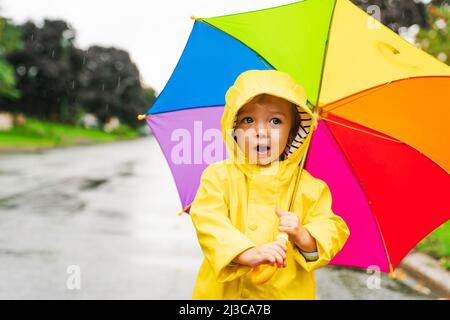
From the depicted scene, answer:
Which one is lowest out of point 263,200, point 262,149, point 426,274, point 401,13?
point 426,274

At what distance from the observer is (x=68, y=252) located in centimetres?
609

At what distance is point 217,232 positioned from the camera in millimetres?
1886

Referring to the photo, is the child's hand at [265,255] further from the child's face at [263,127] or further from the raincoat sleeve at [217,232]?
the child's face at [263,127]

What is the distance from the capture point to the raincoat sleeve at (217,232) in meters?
1.84

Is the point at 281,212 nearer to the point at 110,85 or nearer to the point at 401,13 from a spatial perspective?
the point at 401,13

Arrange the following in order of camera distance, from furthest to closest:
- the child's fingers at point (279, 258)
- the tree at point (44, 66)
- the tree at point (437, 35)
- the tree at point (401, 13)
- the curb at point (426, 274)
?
1. the tree at point (44, 66)
2. the tree at point (401, 13)
3. the tree at point (437, 35)
4. the curb at point (426, 274)
5. the child's fingers at point (279, 258)

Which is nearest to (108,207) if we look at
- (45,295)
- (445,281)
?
(45,295)

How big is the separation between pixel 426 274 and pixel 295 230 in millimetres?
4224

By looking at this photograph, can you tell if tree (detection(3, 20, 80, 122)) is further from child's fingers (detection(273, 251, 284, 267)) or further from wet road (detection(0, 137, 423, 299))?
child's fingers (detection(273, 251, 284, 267))

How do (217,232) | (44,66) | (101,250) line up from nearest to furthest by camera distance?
(217,232)
(101,250)
(44,66)

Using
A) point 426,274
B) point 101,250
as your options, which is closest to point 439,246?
point 426,274

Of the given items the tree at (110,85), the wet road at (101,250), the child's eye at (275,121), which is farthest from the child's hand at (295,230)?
the tree at (110,85)

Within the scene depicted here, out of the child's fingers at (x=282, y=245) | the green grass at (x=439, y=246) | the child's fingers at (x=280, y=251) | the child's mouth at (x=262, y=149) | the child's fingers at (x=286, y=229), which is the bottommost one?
the green grass at (x=439, y=246)
